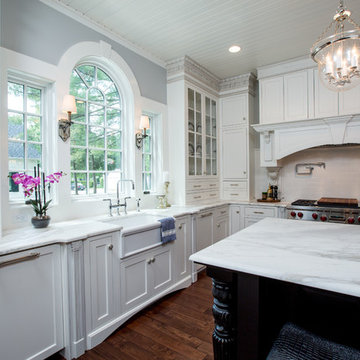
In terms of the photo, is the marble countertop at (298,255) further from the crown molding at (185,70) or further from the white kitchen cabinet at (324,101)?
the crown molding at (185,70)

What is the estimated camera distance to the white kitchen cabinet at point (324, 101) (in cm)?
341

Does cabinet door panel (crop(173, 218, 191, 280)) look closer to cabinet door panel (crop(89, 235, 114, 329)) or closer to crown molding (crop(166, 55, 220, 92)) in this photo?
cabinet door panel (crop(89, 235, 114, 329))

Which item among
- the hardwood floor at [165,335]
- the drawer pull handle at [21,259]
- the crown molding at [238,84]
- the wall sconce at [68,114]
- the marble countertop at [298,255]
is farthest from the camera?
the crown molding at [238,84]

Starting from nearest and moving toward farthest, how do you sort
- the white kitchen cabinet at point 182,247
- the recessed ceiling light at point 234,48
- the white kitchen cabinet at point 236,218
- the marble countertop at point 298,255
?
the marble countertop at point 298,255 → the white kitchen cabinet at point 182,247 → the recessed ceiling light at point 234,48 → the white kitchen cabinet at point 236,218

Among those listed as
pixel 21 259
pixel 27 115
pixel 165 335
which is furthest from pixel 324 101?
pixel 21 259

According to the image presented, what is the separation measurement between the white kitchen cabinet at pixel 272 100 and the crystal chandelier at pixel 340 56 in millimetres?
2127

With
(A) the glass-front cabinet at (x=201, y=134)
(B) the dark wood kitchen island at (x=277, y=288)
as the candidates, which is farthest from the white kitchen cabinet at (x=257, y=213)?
(B) the dark wood kitchen island at (x=277, y=288)

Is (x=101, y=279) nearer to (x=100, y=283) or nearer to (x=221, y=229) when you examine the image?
(x=100, y=283)

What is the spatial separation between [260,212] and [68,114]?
288cm

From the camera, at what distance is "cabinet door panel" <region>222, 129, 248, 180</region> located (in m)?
4.20

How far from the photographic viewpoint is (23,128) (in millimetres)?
2275

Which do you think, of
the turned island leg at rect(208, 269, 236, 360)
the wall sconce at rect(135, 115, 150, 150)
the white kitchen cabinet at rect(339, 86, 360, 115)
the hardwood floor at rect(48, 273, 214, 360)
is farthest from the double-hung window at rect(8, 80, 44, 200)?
the white kitchen cabinet at rect(339, 86, 360, 115)

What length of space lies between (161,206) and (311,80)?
269 cm

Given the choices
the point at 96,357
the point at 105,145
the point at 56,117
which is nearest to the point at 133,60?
the point at 105,145
